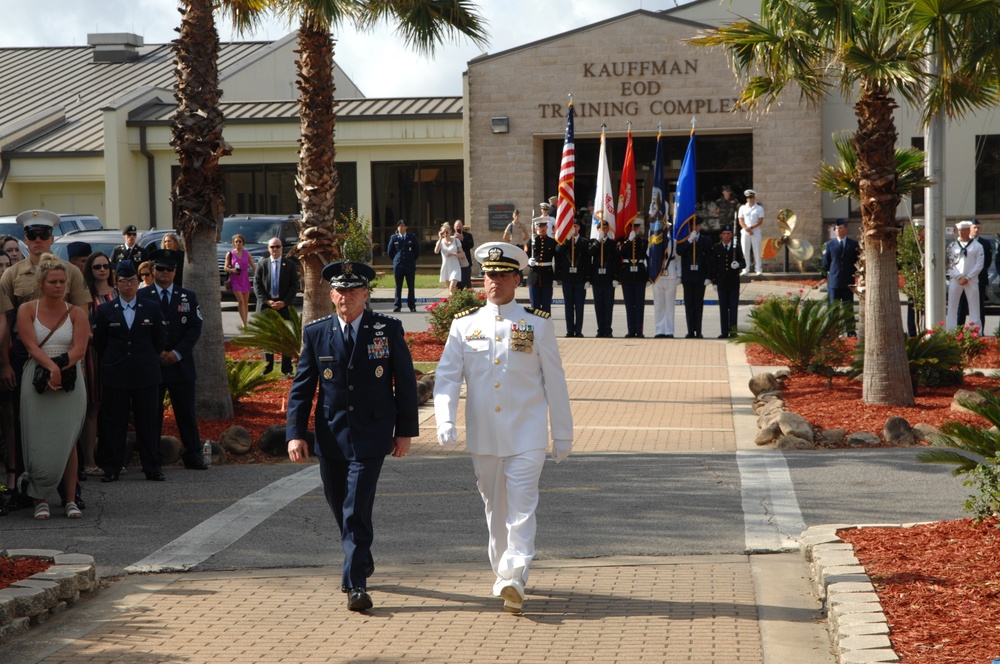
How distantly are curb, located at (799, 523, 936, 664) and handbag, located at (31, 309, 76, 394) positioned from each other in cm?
532

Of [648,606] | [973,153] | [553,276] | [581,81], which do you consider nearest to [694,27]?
[581,81]

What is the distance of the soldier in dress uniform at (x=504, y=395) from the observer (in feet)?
22.2

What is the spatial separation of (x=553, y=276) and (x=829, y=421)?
994 centimetres

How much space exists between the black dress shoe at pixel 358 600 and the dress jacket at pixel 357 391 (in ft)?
2.36

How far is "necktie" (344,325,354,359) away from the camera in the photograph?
6.93 m

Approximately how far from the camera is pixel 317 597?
695 centimetres

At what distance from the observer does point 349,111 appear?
127 ft

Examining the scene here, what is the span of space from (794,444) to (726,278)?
1004 cm

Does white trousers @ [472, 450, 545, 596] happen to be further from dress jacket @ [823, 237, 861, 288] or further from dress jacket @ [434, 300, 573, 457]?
dress jacket @ [823, 237, 861, 288]

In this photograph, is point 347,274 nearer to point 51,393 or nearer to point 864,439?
point 51,393

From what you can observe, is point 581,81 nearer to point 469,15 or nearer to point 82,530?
point 469,15

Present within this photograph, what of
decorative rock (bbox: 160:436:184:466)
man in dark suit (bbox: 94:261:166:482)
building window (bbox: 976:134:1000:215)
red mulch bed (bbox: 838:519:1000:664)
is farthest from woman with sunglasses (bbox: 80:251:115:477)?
building window (bbox: 976:134:1000:215)

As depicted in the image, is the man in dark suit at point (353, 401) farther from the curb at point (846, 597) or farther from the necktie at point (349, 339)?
the curb at point (846, 597)

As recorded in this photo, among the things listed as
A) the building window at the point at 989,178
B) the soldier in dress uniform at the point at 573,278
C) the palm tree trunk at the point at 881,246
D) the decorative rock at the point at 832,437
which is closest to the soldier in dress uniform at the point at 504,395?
the decorative rock at the point at 832,437
